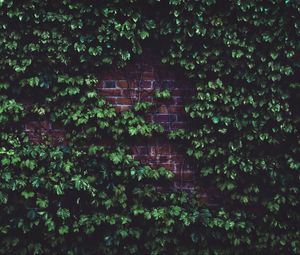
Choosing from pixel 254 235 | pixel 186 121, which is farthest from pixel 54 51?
pixel 254 235

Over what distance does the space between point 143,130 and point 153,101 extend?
310 millimetres

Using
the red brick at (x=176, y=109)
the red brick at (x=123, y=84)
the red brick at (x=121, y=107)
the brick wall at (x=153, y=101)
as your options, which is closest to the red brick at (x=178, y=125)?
the brick wall at (x=153, y=101)

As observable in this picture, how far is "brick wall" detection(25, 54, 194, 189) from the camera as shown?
3582mm

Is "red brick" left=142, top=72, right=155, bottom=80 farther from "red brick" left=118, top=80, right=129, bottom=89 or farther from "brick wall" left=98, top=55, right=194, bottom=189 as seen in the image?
"red brick" left=118, top=80, right=129, bottom=89

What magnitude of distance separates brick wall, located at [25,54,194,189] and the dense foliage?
4.0 inches

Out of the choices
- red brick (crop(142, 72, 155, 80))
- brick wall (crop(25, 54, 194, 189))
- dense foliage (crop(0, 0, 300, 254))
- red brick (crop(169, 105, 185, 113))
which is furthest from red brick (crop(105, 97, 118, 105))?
red brick (crop(169, 105, 185, 113))

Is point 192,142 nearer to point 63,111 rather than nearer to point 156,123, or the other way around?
point 156,123

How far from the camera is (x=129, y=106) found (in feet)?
11.9

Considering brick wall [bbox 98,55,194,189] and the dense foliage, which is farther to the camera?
brick wall [bbox 98,55,194,189]

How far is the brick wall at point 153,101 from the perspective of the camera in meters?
3.58

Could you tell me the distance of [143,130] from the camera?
3.50m

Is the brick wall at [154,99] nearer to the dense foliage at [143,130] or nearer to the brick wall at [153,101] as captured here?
the brick wall at [153,101]

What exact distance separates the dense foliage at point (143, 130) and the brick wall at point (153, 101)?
10 cm

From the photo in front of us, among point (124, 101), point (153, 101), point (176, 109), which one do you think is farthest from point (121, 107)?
point (176, 109)
